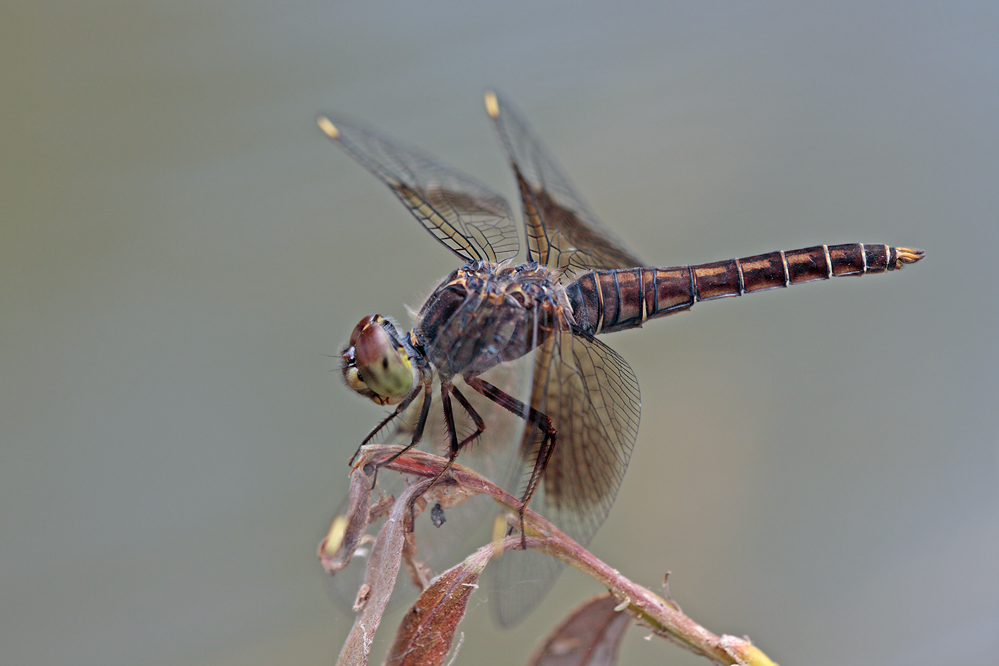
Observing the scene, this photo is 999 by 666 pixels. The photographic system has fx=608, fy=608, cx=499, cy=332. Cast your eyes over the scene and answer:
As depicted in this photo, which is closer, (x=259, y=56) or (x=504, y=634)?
(x=504, y=634)

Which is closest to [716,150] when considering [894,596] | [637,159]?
[637,159]

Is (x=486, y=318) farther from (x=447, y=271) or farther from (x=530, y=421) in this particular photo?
(x=447, y=271)

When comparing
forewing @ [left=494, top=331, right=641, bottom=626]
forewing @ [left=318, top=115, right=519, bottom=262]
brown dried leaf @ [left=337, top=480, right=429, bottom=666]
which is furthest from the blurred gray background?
brown dried leaf @ [left=337, top=480, right=429, bottom=666]

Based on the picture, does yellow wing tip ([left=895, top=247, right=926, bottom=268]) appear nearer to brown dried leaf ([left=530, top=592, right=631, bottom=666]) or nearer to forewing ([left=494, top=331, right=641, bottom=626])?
forewing ([left=494, top=331, right=641, bottom=626])

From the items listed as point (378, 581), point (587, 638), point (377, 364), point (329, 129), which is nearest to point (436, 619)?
point (378, 581)

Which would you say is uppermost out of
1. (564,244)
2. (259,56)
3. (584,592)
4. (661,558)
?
(259,56)

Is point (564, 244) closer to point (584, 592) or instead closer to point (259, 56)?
point (584, 592)

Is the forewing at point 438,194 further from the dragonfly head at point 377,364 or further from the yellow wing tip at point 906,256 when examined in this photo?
the yellow wing tip at point 906,256
